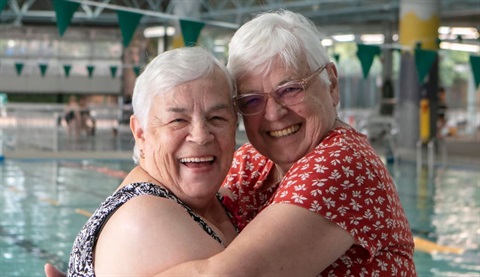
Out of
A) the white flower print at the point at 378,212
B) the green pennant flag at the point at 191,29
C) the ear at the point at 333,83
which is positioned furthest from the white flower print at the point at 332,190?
the green pennant flag at the point at 191,29

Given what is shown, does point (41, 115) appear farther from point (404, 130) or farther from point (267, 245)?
point (267, 245)

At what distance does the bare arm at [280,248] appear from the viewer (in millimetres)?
1522

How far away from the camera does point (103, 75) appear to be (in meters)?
36.8

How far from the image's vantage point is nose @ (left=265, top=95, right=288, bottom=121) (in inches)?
72.1

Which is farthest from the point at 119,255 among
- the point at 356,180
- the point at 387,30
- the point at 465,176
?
the point at 387,30

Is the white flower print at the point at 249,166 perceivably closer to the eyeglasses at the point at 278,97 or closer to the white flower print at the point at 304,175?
the eyeglasses at the point at 278,97

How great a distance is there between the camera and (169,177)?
173cm

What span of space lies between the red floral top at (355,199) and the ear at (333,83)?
0.15 m

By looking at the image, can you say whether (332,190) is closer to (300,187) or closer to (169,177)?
(300,187)

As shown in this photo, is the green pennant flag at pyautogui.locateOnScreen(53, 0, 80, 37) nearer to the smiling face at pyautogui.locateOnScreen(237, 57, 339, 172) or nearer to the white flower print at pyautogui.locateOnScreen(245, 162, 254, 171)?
the white flower print at pyautogui.locateOnScreen(245, 162, 254, 171)

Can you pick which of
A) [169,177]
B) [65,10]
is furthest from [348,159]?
[65,10]

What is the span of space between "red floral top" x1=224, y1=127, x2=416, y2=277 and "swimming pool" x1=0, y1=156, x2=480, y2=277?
440 centimetres

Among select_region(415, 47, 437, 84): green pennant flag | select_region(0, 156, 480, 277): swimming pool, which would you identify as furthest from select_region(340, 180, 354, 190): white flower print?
select_region(415, 47, 437, 84): green pennant flag

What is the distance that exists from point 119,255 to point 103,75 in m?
35.9
